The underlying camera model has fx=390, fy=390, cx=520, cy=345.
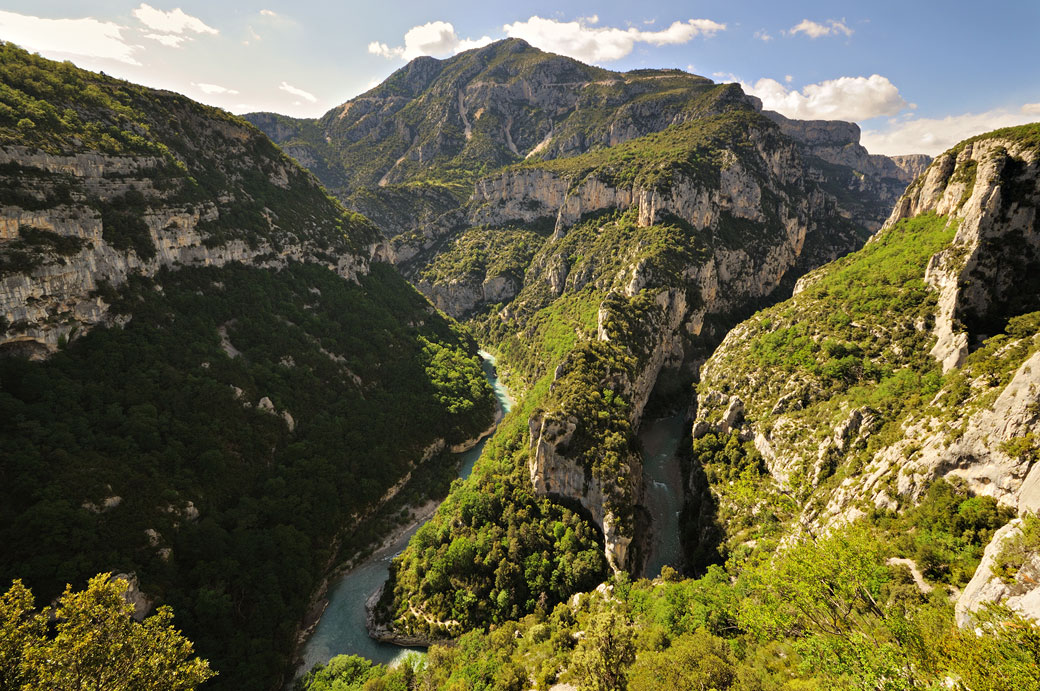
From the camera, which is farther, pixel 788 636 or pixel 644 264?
pixel 644 264

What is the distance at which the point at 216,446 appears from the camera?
46.8m

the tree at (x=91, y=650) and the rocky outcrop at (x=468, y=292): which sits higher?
the rocky outcrop at (x=468, y=292)

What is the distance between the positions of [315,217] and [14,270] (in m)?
55.9

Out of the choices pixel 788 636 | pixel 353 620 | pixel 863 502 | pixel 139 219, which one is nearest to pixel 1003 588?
pixel 788 636

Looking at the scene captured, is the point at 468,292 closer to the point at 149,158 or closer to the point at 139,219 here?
the point at 149,158

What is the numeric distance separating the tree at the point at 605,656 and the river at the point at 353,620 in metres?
25.4

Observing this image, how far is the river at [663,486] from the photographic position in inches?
1839

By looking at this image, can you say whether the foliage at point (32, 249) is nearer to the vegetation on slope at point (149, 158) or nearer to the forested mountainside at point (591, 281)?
the vegetation on slope at point (149, 158)

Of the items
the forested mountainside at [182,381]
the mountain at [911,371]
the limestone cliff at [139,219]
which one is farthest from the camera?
the limestone cliff at [139,219]

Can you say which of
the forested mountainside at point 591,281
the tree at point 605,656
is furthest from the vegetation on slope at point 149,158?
the tree at point 605,656

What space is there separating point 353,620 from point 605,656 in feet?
109

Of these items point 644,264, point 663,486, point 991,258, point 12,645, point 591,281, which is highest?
point 644,264

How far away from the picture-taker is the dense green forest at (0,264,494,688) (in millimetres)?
34062

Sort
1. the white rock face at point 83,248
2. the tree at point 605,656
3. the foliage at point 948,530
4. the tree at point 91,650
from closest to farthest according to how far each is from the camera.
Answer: the tree at point 91,650
the foliage at point 948,530
the tree at point 605,656
the white rock face at point 83,248
